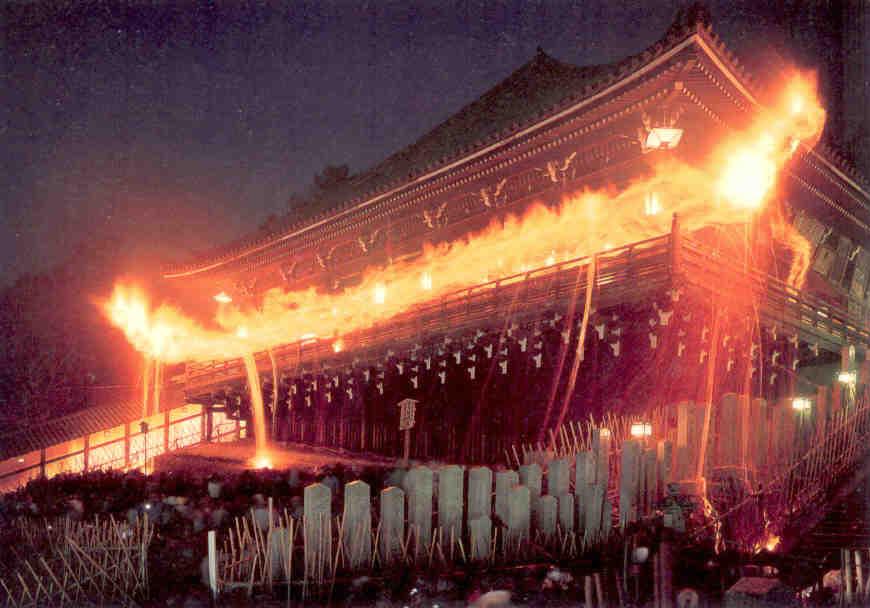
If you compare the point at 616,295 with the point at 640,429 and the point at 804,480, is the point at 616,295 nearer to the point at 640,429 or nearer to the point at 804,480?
the point at 640,429

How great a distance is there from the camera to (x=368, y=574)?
20.1 ft

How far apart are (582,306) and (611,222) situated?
10.2 ft

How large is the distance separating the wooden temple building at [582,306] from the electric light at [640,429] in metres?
0.22

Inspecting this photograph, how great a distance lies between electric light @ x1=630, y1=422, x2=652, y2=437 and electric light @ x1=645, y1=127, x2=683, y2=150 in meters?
4.79

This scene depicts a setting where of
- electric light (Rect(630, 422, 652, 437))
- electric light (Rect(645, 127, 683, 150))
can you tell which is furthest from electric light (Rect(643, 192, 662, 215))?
electric light (Rect(630, 422, 652, 437))

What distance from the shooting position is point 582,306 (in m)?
10.6

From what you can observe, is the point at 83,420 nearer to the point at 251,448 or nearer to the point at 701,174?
the point at 251,448

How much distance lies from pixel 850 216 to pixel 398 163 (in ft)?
43.7

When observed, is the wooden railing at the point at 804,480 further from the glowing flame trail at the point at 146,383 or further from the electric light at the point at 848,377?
the glowing flame trail at the point at 146,383

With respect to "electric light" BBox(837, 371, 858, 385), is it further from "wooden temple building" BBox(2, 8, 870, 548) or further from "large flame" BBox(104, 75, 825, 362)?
"large flame" BBox(104, 75, 825, 362)

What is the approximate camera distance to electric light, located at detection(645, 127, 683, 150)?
10.9m

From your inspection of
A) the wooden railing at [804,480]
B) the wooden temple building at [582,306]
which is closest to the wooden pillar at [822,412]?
the wooden railing at [804,480]

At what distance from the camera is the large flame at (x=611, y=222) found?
12.1 metres

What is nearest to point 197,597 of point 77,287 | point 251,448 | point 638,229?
point 638,229
